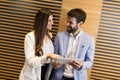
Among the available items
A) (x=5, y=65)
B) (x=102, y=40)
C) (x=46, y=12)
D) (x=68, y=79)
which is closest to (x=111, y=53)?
(x=102, y=40)

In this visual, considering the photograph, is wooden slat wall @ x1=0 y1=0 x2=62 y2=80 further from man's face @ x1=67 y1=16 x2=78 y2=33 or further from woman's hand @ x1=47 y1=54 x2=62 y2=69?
woman's hand @ x1=47 y1=54 x2=62 y2=69

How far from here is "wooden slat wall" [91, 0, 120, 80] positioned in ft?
14.3

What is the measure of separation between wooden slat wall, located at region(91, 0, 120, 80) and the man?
21.9 inches

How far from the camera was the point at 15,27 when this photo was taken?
471 cm

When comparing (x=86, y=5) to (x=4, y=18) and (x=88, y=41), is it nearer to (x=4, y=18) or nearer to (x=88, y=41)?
(x=88, y=41)

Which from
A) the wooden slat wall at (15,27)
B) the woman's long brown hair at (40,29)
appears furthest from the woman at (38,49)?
the wooden slat wall at (15,27)

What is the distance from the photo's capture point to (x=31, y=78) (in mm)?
3559

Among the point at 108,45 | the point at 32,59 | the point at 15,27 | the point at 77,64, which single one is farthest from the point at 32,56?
the point at 108,45

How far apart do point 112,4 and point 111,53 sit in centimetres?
89

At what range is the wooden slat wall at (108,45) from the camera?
4364 millimetres

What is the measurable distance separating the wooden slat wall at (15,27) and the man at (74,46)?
2.17 feet

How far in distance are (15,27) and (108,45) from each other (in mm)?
1801

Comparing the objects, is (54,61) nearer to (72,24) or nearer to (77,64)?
(77,64)

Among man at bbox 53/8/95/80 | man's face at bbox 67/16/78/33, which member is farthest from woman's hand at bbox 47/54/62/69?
man's face at bbox 67/16/78/33
